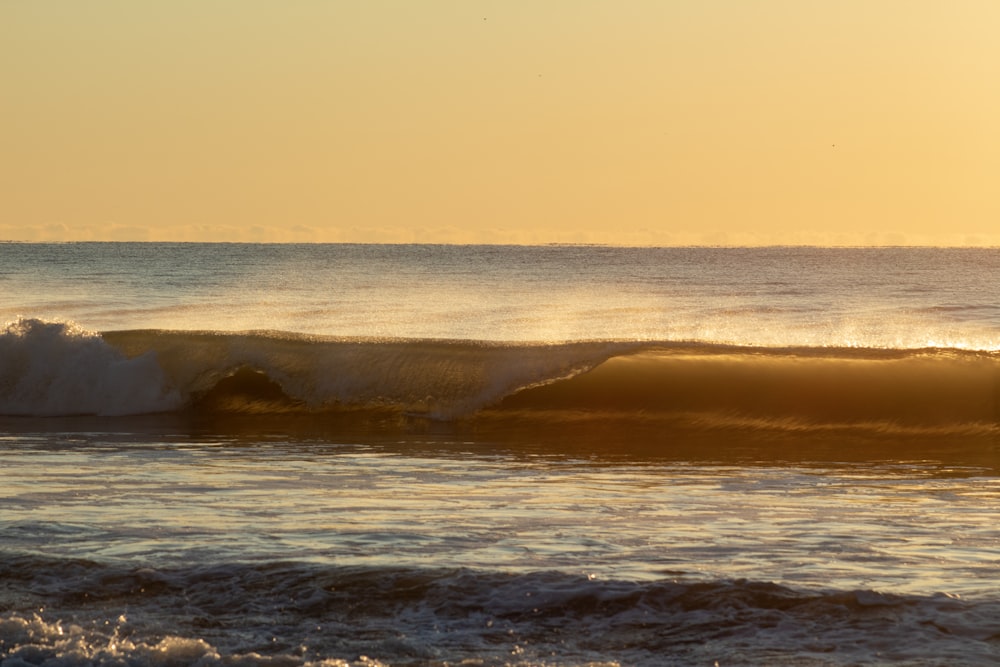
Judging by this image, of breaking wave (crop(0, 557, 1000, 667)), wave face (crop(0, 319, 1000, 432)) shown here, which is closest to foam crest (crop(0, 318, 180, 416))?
wave face (crop(0, 319, 1000, 432))

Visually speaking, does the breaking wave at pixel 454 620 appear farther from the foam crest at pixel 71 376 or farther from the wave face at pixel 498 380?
the foam crest at pixel 71 376

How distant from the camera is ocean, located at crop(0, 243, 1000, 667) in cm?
673

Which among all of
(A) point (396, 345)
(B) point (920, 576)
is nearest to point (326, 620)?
(B) point (920, 576)

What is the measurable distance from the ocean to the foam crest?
46mm

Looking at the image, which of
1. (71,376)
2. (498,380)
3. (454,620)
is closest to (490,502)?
(454,620)

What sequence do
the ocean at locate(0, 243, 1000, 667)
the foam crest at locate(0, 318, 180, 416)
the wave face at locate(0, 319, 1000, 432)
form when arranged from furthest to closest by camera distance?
the foam crest at locate(0, 318, 180, 416) < the wave face at locate(0, 319, 1000, 432) < the ocean at locate(0, 243, 1000, 667)

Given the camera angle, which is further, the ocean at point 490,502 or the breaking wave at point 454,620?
the ocean at point 490,502

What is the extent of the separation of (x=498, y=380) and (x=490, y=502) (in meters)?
8.44

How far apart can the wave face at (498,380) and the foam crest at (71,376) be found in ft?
0.07

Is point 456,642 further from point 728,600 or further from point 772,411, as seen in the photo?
point 772,411

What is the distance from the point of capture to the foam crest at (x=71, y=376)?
19.0m

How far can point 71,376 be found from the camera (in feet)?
64.5

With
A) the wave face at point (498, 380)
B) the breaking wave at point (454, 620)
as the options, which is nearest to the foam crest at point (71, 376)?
the wave face at point (498, 380)

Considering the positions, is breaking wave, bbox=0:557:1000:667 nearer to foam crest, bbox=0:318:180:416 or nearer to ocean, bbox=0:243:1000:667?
ocean, bbox=0:243:1000:667
